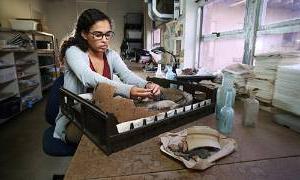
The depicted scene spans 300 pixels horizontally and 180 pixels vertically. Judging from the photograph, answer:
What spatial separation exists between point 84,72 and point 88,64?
0.13 m

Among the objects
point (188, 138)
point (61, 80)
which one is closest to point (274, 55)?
point (188, 138)

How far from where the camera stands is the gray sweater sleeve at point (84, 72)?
1.11 meters

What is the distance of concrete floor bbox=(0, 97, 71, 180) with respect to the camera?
1.94m

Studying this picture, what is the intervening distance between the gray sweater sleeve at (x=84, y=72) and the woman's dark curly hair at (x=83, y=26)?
0.22ft

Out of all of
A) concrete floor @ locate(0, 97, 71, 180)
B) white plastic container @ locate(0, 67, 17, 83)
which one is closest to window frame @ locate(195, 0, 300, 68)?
concrete floor @ locate(0, 97, 71, 180)

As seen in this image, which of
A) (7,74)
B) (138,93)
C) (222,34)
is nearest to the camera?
(138,93)

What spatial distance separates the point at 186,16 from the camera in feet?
7.74

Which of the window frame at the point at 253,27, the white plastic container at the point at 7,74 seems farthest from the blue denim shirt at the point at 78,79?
the white plastic container at the point at 7,74

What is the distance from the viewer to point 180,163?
0.63m

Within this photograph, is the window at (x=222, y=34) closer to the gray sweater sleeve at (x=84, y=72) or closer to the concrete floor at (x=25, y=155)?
the concrete floor at (x=25, y=155)

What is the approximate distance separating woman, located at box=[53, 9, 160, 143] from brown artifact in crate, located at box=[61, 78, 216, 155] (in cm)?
18

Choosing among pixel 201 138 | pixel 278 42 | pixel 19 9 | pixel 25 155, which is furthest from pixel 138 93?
pixel 19 9

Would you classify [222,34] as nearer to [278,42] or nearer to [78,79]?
[278,42]

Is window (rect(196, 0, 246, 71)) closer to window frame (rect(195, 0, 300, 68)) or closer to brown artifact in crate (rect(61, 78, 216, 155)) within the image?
window frame (rect(195, 0, 300, 68))
